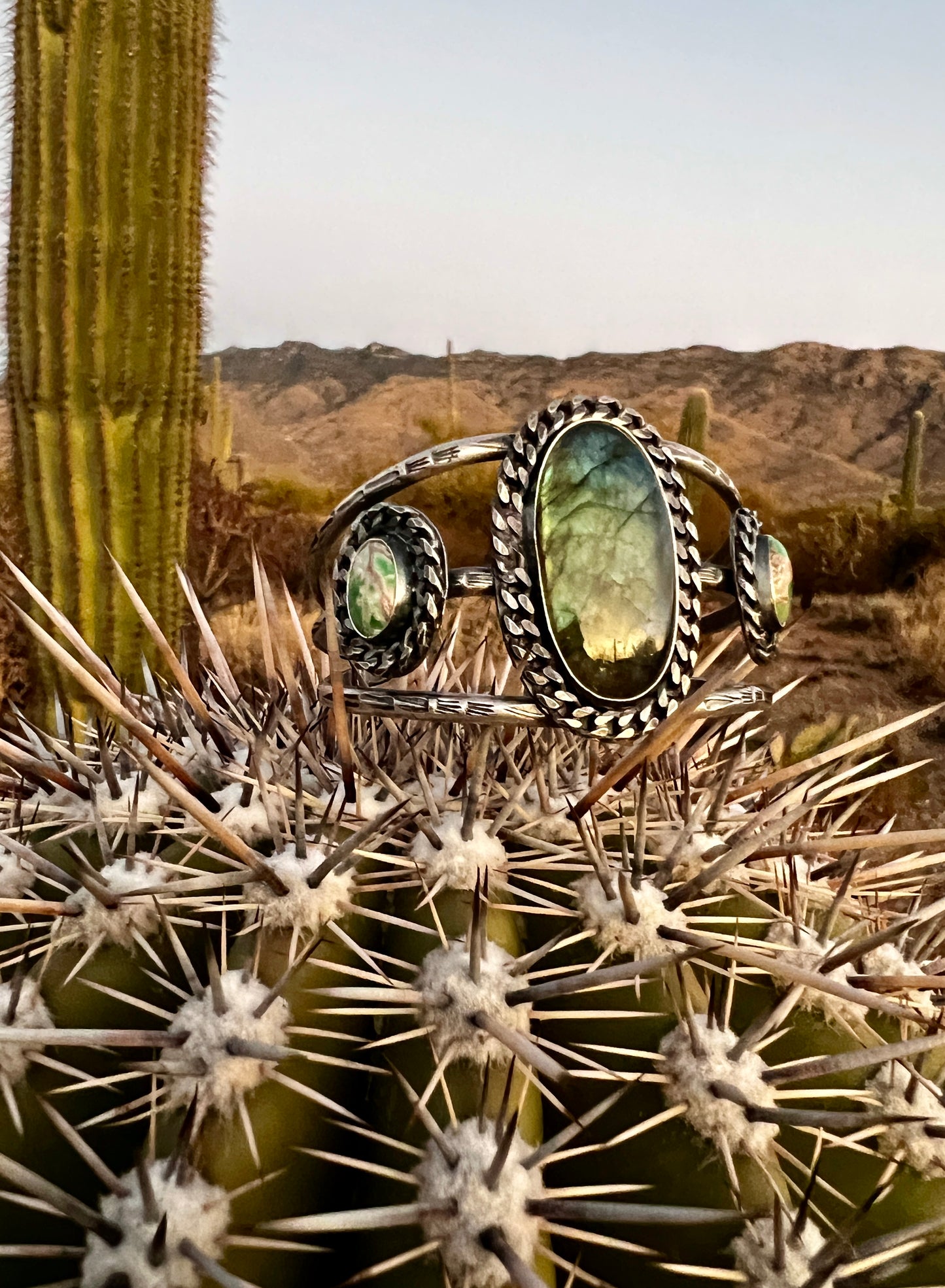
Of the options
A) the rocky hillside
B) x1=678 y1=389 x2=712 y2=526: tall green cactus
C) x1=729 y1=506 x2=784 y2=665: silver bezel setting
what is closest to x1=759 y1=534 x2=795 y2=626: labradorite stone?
x1=729 y1=506 x2=784 y2=665: silver bezel setting

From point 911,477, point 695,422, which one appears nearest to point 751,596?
point 695,422

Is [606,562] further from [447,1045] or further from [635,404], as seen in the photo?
[635,404]

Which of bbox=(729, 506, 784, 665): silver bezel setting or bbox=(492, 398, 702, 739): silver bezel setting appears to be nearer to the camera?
bbox=(492, 398, 702, 739): silver bezel setting

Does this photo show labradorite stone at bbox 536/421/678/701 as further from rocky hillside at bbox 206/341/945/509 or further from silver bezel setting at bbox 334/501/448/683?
rocky hillside at bbox 206/341/945/509

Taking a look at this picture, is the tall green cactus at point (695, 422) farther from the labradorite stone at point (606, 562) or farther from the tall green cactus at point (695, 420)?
the labradorite stone at point (606, 562)

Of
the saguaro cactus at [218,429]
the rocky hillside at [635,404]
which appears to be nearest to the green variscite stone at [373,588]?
the saguaro cactus at [218,429]

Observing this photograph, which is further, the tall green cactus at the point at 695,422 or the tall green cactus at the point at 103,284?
the tall green cactus at the point at 695,422

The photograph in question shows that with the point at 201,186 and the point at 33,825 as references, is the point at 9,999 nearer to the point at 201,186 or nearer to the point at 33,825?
the point at 33,825
